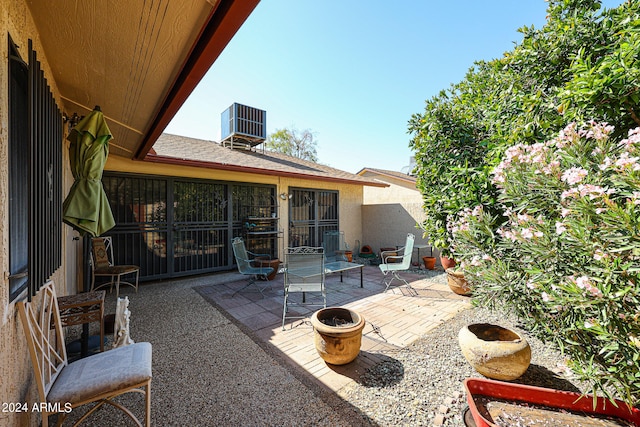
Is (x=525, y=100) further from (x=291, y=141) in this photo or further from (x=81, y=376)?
(x=291, y=141)

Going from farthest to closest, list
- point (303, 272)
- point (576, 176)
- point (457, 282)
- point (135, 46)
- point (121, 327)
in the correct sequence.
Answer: point (457, 282) → point (303, 272) → point (121, 327) → point (135, 46) → point (576, 176)

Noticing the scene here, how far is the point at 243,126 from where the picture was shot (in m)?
9.67

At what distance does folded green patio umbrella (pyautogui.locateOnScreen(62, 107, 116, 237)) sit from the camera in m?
2.46

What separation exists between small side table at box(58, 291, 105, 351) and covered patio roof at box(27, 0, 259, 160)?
7.52 feet

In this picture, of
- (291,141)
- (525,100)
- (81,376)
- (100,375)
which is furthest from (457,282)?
(291,141)

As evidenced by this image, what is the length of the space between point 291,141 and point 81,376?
22551mm

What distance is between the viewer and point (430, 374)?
2.52 m

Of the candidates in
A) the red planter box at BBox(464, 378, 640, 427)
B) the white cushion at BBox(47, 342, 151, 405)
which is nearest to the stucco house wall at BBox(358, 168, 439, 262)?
the red planter box at BBox(464, 378, 640, 427)

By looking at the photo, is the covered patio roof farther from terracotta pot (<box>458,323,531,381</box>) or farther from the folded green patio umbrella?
terracotta pot (<box>458,323,531,381</box>)

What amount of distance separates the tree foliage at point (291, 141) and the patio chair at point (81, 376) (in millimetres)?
21842

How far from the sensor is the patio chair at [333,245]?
27.6ft

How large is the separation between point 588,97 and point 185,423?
3.98 meters

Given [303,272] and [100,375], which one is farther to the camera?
[303,272]

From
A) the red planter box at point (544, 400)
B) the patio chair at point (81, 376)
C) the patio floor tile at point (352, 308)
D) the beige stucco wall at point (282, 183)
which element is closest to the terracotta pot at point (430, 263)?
the patio floor tile at point (352, 308)
